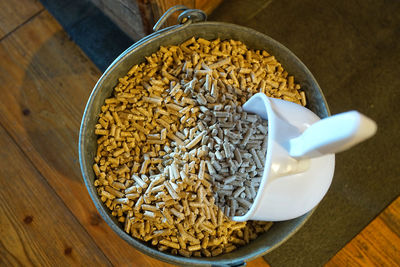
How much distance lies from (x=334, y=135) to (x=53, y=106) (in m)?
1.06

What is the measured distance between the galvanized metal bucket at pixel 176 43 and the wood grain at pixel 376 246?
0.42 metres

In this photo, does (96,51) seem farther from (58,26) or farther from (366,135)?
(366,135)

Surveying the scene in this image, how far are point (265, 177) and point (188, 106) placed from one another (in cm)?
34

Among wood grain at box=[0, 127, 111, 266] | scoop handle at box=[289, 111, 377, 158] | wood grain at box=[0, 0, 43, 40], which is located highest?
wood grain at box=[0, 0, 43, 40]

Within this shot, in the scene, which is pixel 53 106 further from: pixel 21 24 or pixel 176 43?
pixel 176 43

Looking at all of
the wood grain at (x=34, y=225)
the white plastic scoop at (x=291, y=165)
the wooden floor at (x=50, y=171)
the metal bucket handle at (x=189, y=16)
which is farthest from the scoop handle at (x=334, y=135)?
the wood grain at (x=34, y=225)

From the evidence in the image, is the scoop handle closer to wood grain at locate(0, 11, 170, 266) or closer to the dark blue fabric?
wood grain at locate(0, 11, 170, 266)

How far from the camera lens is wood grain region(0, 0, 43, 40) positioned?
1393 mm

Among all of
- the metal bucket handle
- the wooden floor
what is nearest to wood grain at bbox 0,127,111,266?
the wooden floor

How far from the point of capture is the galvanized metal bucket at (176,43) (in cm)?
85

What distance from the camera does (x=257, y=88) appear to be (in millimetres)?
1025

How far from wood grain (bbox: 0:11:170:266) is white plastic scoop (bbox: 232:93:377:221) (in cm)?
58

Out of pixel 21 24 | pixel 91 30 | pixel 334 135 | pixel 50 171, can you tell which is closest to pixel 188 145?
pixel 334 135

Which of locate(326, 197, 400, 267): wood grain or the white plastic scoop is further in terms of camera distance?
locate(326, 197, 400, 267): wood grain
